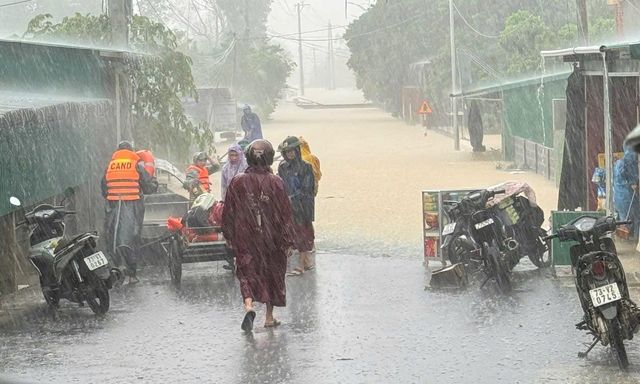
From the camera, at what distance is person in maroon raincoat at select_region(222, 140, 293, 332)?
1082cm

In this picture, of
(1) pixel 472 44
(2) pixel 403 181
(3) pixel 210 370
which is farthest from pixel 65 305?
(1) pixel 472 44

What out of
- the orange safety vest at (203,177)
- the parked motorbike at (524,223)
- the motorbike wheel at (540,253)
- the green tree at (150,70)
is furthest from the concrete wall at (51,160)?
the motorbike wheel at (540,253)

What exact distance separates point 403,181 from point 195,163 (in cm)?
1526

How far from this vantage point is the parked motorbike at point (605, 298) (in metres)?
8.79

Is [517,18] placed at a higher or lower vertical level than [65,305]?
higher

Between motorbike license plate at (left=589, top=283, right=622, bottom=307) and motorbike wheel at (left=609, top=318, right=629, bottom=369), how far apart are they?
0.48ft

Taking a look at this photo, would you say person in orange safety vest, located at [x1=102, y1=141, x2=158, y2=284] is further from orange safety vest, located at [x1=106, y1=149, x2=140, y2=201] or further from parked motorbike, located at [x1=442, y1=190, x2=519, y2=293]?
parked motorbike, located at [x1=442, y1=190, x2=519, y2=293]

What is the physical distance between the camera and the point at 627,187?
15.4 meters

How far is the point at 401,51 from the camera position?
245 ft

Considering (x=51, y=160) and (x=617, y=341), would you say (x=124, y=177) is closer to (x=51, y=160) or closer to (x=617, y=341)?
(x=51, y=160)

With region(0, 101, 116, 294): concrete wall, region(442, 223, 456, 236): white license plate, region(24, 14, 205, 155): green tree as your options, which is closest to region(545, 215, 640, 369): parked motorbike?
region(442, 223, 456, 236): white license plate

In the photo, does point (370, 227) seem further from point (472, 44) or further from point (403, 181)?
point (472, 44)

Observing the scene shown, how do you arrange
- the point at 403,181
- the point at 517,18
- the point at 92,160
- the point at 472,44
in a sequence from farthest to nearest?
1. the point at 472,44
2. the point at 517,18
3. the point at 403,181
4. the point at 92,160

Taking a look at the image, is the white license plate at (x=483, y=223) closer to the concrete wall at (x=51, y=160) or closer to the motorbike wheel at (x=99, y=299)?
the motorbike wheel at (x=99, y=299)
